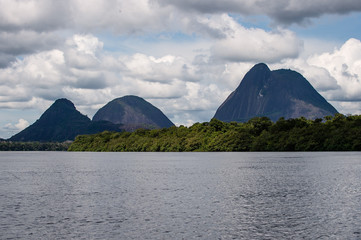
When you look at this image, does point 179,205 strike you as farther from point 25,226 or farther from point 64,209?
point 25,226

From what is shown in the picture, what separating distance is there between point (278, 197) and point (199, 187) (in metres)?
14.4

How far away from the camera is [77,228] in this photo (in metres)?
33.8

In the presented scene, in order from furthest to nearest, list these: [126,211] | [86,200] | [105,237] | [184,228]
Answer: [86,200], [126,211], [184,228], [105,237]

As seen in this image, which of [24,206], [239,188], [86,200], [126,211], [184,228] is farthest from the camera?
[239,188]

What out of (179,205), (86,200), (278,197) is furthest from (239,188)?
(86,200)

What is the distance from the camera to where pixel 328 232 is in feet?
103

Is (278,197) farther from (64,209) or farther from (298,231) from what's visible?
(64,209)

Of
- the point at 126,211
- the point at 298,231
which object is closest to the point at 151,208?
the point at 126,211

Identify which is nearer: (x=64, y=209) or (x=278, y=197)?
(x=64, y=209)

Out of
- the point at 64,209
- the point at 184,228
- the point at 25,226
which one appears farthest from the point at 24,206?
the point at 184,228

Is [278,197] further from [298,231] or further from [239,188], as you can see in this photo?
[298,231]

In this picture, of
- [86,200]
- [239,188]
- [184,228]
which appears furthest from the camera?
[239,188]

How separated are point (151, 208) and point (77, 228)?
11.0 metres

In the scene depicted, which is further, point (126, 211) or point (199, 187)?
point (199, 187)
